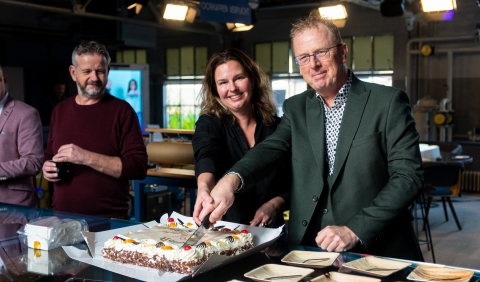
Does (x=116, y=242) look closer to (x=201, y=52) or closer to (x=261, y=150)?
(x=261, y=150)

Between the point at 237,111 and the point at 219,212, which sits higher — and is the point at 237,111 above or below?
above

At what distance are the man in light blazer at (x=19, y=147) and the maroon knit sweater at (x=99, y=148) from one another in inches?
4.2

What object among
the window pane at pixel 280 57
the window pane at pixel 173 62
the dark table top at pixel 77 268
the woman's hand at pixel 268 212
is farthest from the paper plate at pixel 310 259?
the window pane at pixel 173 62

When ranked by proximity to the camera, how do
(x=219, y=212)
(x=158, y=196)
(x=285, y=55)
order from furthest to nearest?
(x=285, y=55) < (x=158, y=196) < (x=219, y=212)

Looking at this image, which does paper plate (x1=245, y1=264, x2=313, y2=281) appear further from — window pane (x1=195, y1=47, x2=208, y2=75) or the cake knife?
→ window pane (x1=195, y1=47, x2=208, y2=75)

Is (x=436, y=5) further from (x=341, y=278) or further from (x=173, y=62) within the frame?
(x=173, y=62)

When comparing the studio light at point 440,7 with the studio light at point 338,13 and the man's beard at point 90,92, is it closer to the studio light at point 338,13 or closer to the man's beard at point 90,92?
the studio light at point 338,13

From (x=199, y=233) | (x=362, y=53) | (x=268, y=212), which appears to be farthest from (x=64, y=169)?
(x=362, y=53)

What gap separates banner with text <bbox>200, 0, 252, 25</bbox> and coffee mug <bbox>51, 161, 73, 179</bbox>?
146 inches

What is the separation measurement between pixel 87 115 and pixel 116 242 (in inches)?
48.7

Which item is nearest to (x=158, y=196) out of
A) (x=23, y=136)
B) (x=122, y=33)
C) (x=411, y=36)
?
(x=23, y=136)

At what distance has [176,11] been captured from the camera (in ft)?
29.1

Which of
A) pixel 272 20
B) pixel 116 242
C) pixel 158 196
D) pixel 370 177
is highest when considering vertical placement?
pixel 272 20

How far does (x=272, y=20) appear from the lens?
14.7 m
